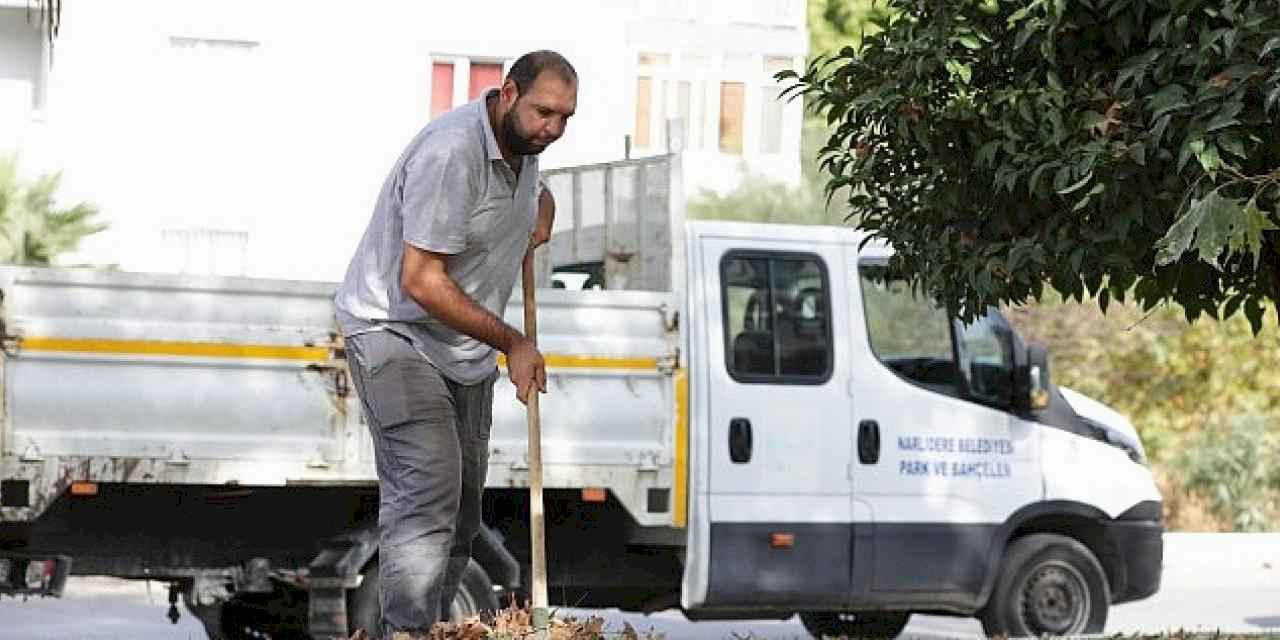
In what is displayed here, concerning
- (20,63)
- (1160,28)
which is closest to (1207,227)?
(1160,28)

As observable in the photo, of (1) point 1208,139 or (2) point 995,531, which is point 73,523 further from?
(1) point 1208,139

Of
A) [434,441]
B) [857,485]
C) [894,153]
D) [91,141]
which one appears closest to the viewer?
[434,441]

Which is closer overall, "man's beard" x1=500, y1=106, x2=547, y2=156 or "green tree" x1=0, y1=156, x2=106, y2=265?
"man's beard" x1=500, y1=106, x2=547, y2=156

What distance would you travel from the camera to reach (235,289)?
33.7 feet

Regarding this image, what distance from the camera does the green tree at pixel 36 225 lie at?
853 inches

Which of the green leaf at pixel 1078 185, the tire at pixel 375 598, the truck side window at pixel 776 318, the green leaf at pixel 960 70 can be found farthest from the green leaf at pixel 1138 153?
the truck side window at pixel 776 318

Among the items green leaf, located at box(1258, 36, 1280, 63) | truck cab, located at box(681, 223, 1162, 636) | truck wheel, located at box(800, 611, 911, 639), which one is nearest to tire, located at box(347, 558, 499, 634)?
truck cab, located at box(681, 223, 1162, 636)

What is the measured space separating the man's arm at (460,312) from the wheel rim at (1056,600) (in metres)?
5.99

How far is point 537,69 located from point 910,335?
5.67 m

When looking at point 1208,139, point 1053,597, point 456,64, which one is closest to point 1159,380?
point 1053,597

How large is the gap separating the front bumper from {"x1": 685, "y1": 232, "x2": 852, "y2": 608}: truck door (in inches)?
62.3

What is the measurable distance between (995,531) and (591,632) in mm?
5952

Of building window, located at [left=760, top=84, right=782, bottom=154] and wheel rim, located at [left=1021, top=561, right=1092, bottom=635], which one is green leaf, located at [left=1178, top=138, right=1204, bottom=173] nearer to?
wheel rim, located at [left=1021, top=561, right=1092, bottom=635]

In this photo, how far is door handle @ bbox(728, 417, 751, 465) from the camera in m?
11.2
